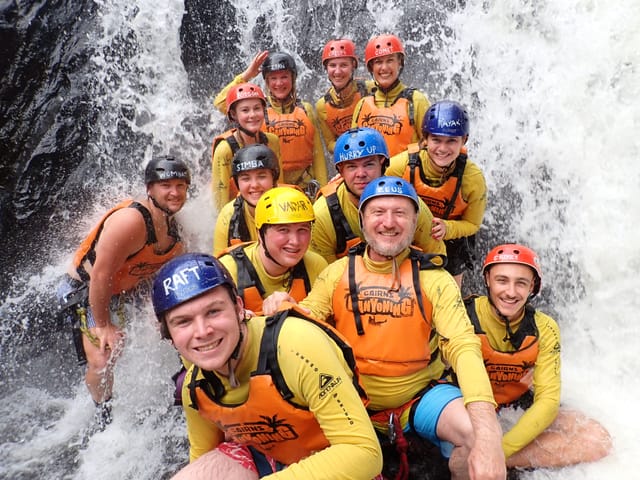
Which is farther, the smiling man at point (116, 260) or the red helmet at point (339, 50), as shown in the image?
the red helmet at point (339, 50)

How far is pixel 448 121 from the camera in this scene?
5273 millimetres

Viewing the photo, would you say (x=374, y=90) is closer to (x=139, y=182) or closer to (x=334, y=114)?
(x=334, y=114)

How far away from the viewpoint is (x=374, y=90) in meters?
7.21

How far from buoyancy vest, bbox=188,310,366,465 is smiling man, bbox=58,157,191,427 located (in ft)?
7.69

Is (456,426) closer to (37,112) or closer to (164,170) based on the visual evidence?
(164,170)

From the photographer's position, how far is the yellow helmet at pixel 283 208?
4148 millimetres

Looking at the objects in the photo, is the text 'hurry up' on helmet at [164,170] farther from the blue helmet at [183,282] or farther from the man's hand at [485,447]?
the man's hand at [485,447]

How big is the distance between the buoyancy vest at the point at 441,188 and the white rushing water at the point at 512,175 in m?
2.36

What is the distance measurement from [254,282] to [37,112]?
23.3 feet

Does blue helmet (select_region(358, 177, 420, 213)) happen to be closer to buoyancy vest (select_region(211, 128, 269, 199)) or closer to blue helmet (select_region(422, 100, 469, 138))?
blue helmet (select_region(422, 100, 469, 138))

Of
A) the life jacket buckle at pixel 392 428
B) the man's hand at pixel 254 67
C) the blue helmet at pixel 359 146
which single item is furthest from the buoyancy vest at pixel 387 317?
the man's hand at pixel 254 67

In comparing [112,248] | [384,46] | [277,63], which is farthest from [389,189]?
[277,63]

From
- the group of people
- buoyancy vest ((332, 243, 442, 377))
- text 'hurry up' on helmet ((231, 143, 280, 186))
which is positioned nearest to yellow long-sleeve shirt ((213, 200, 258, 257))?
the group of people

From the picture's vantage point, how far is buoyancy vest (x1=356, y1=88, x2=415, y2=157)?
6879mm
